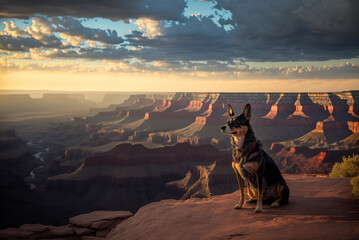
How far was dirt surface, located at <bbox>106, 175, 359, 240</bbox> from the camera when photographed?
5977 millimetres

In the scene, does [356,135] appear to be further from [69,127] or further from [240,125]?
[69,127]

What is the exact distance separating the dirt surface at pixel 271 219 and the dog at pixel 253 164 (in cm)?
39

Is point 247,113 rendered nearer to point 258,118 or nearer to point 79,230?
point 79,230

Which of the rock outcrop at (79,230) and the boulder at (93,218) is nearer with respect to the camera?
the rock outcrop at (79,230)

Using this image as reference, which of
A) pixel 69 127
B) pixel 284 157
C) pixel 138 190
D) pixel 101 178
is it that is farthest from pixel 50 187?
pixel 69 127

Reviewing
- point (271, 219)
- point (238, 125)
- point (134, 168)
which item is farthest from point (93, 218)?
point (134, 168)

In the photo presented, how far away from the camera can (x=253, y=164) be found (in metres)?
8.14

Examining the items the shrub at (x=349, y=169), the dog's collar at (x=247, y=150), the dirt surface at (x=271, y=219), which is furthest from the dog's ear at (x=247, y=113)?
the shrub at (x=349, y=169)

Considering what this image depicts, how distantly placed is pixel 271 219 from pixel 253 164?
5.21 feet

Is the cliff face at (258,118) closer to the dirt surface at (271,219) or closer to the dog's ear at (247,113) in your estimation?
the dirt surface at (271,219)

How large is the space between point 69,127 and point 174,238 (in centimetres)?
16514

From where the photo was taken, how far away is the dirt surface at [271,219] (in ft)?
19.6

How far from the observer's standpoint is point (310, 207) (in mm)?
8234

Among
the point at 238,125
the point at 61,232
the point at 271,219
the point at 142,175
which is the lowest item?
the point at 142,175
